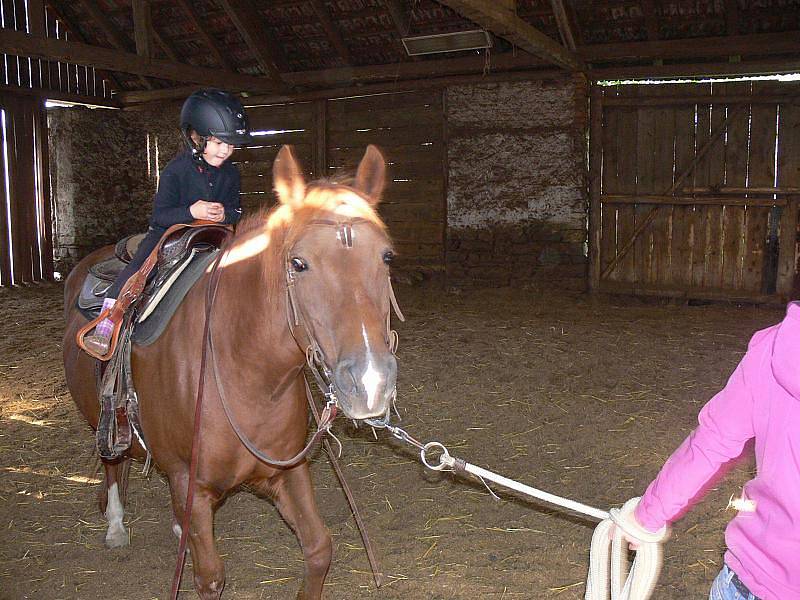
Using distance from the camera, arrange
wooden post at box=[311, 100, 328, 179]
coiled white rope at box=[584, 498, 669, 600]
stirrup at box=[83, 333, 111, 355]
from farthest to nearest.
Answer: wooden post at box=[311, 100, 328, 179]
stirrup at box=[83, 333, 111, 355]
coiled white rope at box=[584, 498, 669, 600]

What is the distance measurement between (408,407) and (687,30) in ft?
21.5

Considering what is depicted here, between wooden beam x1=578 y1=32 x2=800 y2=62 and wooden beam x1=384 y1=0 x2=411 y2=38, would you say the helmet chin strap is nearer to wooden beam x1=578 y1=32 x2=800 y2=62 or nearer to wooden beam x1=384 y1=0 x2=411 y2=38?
wooden beam x1=384 y1=0 x2=411 y2=38

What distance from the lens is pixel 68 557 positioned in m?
3.42

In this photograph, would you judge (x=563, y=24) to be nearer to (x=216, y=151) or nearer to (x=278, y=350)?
(x=216, y=151)

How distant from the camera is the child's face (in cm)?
310

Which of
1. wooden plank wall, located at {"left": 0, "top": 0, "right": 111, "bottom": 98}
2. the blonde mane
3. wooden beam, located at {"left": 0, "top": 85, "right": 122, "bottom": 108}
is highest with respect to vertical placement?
wooden plank wall, located at {"left": 0, "top": 0, "right": 111, "bottom": 98}

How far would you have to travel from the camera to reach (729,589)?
1506mm

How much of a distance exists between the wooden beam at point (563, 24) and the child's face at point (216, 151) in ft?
21.4

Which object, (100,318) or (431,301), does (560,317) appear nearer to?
(431,301)

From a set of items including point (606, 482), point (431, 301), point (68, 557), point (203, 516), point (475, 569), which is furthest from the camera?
point (431, 301)

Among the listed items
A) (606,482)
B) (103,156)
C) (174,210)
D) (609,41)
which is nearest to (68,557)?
(174,210)

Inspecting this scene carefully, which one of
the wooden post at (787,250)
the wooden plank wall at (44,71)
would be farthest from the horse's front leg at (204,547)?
the wooden plank wall at (44,71)

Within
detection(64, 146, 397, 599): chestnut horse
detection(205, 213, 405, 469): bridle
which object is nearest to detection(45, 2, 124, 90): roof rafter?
detection(64, 146, 397, 599): chestnut horse

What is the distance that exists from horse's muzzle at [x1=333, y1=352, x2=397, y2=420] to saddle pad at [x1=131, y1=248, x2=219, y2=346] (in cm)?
111
